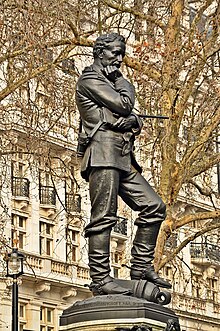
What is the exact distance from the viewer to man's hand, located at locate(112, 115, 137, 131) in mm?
10672

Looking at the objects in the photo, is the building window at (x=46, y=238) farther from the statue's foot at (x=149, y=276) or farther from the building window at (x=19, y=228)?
the statue's foot at (x=149, y=276)

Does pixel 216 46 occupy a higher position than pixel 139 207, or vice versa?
pixel 216 46

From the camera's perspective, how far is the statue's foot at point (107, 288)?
33.9 ft

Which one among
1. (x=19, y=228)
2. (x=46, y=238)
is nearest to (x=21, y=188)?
(x=19, y=228)

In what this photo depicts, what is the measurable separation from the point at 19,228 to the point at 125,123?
3418 cm

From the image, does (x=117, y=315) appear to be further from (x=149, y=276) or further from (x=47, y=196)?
(x=47, y=196)

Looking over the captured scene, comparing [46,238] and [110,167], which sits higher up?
[46,238]

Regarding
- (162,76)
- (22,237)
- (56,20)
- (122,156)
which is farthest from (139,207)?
(22,237)

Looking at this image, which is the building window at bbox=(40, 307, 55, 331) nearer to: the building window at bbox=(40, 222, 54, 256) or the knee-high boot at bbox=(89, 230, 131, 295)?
the building window at bbox=(40, 222, 54, 256)

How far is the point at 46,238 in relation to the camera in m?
46.3

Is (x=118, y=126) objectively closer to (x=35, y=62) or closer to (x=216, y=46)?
(x=35, y=62)

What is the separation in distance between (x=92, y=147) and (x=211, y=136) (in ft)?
43.3

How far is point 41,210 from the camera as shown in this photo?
4606cm

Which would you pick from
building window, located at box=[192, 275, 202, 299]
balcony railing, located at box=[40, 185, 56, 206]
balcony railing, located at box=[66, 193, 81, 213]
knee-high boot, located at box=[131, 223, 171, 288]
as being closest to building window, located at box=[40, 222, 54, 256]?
balcony railing, located at box=[40, 185, 56, 206]
